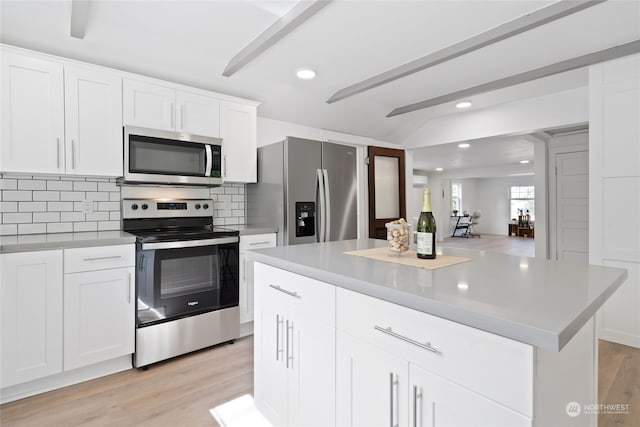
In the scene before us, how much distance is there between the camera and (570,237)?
15.6 feet

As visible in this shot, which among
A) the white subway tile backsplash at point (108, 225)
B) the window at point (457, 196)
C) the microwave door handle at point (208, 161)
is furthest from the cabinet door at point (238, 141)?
the window at point (457, 196)

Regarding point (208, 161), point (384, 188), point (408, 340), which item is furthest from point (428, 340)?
point (384, 188)

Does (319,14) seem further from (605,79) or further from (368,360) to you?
(605,79)

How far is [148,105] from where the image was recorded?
2.57m

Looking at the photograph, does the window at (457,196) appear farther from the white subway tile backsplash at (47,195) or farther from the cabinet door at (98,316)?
the white subway tile backsplash at (47,195)

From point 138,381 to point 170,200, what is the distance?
1.45 m

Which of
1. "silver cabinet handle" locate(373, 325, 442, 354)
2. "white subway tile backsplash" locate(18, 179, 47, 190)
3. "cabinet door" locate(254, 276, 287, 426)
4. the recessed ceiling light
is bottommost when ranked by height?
"cabinet door" locate(254, 276, 287, 426)

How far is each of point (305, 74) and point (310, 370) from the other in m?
2.51

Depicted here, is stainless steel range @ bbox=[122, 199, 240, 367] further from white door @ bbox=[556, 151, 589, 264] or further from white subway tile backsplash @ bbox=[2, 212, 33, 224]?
white door @ bbox=[556, 151, 589, 264]

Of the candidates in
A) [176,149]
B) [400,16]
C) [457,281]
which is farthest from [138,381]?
[400,16]

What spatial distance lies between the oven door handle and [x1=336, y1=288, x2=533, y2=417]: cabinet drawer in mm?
1700

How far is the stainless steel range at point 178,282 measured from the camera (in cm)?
233

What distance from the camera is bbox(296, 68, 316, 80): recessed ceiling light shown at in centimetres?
289

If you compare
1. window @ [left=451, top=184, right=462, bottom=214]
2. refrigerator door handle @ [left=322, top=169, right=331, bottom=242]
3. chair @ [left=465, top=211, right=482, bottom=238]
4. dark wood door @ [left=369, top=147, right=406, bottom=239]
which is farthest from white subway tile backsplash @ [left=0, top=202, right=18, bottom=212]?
window @ [left=451, top=184, right=462, bottom=214]
